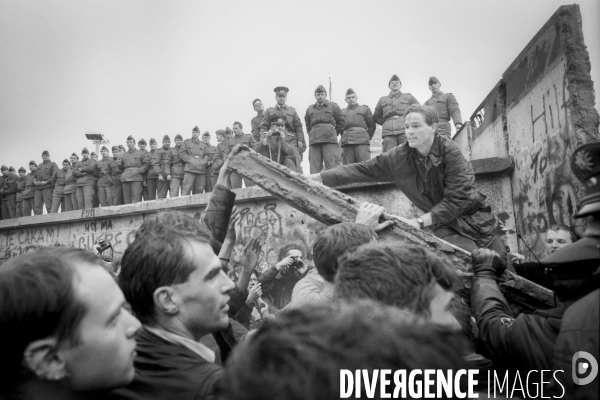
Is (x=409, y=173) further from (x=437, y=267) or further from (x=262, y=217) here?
(x=262, y=217)

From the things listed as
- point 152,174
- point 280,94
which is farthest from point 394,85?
point 152,174

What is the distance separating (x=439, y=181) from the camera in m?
3.90

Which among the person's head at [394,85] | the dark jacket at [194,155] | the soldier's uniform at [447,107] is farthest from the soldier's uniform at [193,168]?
the soldier's uniform at [447,107]

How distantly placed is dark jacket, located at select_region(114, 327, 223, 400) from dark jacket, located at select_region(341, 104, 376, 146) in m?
8.25

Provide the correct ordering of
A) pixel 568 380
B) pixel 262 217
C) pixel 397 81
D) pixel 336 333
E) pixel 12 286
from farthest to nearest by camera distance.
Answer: pixel 397 81
pixel 262 217
pixel 568 380
pixel 12 286
pixel 336 333

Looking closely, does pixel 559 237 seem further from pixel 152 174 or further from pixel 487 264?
pixel 152 174

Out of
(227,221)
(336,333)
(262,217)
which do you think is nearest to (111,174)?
(262,217)

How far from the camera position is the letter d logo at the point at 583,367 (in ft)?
3.67

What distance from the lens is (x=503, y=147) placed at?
6.72 meters

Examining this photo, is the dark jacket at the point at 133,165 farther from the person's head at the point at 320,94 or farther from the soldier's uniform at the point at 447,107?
the soldier's uniform at the point at 447,107

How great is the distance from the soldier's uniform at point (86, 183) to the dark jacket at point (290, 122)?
6.28m

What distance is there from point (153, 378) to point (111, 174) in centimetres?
1345

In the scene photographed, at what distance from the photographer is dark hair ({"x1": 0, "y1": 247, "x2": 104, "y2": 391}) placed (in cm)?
105

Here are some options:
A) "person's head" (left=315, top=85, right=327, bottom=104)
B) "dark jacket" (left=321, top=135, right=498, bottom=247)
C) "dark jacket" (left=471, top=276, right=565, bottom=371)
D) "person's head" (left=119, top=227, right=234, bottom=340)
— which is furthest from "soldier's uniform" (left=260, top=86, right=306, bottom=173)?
"person's head" (left=119, top=227, right=234, bottom=340)
